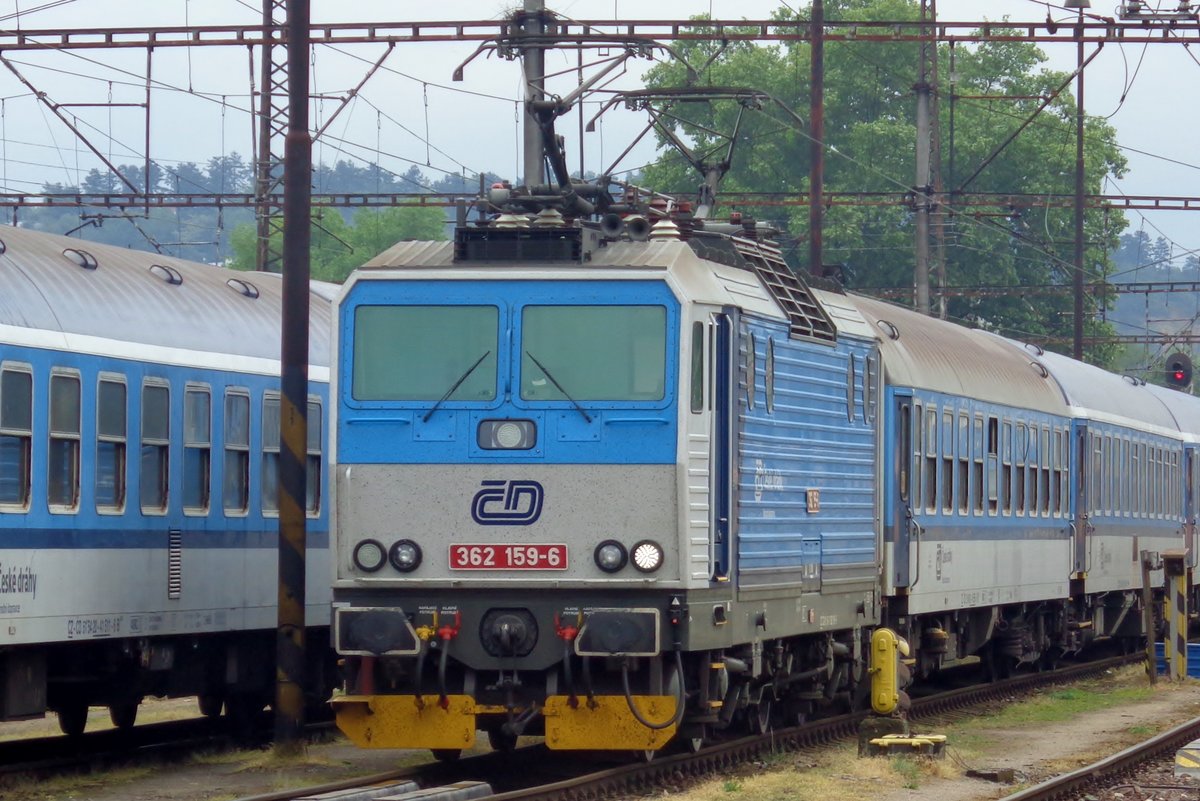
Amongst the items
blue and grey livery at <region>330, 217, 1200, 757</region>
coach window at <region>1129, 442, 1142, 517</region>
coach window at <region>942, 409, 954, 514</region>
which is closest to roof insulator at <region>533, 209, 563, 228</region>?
blue and grey livery at <region>330, 217, 1200, 757</region>

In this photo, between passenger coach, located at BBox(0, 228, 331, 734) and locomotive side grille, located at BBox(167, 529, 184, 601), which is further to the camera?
locomotive side grille, located at BBox(167, 529, 184, 601)

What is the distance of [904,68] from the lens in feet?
238

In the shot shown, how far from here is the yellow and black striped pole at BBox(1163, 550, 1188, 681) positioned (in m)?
23.9

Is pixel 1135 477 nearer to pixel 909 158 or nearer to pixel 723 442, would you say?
pixel 723 442

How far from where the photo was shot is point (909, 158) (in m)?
69.3

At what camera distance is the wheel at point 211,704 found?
17828 mm

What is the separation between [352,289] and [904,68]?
6138cm

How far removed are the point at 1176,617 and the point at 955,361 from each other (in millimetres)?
4946

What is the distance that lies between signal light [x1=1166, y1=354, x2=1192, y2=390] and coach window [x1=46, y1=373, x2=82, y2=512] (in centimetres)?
3734

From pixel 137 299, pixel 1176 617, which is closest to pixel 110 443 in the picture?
pixel 137 299

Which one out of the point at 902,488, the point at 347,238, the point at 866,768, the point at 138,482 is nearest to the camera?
the point at 866,768

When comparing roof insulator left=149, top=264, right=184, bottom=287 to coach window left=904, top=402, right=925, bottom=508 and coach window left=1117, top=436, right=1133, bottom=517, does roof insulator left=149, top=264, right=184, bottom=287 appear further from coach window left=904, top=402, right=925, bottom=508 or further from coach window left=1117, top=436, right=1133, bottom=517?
coach window left=1117, top=436, right=1133, bottom=517

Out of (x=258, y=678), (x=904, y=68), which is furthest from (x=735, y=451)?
(x=904, y=68)

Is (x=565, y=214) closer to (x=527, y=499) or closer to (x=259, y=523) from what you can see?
(x=527, y=499)
